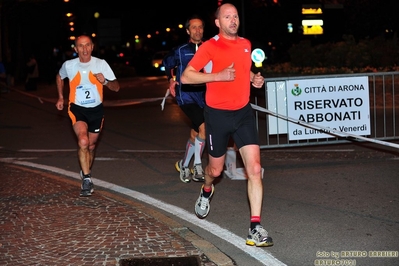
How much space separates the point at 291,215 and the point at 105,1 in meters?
71.2

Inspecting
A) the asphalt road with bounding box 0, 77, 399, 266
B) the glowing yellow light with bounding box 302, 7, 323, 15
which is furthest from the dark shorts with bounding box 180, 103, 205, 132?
the glowing yellow light with bounding box 302, 7, 323, 15

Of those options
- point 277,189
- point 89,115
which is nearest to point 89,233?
point 89,115

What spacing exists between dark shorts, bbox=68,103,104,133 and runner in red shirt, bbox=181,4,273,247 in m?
2.44

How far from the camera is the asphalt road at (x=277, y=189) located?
6.34m

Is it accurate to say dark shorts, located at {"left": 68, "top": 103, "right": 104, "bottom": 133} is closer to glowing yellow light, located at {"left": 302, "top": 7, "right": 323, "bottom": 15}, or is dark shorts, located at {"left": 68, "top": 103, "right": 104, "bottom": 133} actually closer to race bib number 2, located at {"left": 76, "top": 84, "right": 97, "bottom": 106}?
race bib number 2, located at {"left": 76, "top": 84, "right": 97, "bottom": 106}

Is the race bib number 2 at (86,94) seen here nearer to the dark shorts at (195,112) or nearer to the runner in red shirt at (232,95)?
the dark shorts at (195,112)

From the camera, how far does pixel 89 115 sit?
878 centimetres

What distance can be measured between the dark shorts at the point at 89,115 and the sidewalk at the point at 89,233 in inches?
33.5

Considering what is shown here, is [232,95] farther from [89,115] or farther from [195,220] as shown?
[89,115]

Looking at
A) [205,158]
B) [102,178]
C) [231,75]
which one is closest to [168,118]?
[205,158]

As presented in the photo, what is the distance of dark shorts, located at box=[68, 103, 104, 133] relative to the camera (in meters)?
8.73

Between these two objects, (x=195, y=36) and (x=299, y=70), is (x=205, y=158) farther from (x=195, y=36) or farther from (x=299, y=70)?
(x=299, y=70)

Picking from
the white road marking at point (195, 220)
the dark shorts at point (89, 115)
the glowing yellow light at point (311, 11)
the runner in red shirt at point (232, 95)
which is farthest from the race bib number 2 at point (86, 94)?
the glowing yellow light at point (311, 11)

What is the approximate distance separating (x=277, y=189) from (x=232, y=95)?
2.71m
